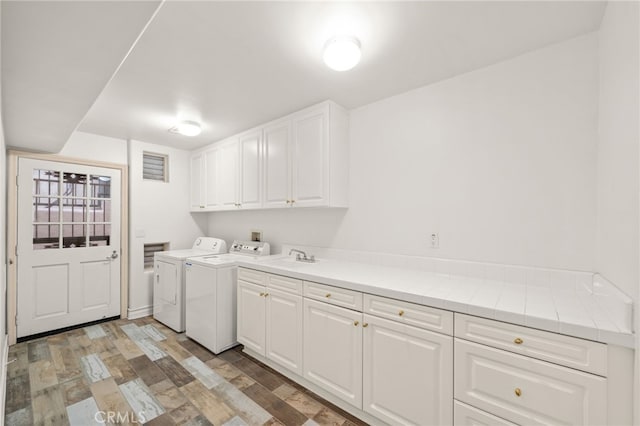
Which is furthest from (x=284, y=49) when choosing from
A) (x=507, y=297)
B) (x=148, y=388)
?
(x=148, y=388)

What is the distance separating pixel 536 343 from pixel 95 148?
446 centimetres

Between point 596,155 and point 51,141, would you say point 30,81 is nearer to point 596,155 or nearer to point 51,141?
point 51,141

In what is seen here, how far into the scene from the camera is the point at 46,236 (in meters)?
3.05

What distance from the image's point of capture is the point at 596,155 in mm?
1546

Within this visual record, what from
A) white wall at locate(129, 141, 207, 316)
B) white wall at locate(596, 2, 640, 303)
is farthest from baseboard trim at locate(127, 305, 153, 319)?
white wall at locate(596, 2, 640, 303)

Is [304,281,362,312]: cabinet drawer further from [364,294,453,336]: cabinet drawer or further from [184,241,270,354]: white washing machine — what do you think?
[184,241,270,354]: white washing machine

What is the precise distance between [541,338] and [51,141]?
3.96 meters

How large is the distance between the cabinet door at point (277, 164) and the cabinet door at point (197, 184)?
1.41 meters

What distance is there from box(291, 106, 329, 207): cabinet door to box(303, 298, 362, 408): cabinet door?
944 millimetres

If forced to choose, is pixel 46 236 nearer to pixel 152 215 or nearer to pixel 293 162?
pixel 152 215

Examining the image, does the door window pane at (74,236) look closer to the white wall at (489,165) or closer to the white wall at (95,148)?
the white wall at (95,148)

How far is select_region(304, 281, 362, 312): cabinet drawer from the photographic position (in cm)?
177

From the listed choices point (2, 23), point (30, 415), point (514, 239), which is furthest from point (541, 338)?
point (30, 415)

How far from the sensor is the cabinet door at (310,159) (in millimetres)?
2451
